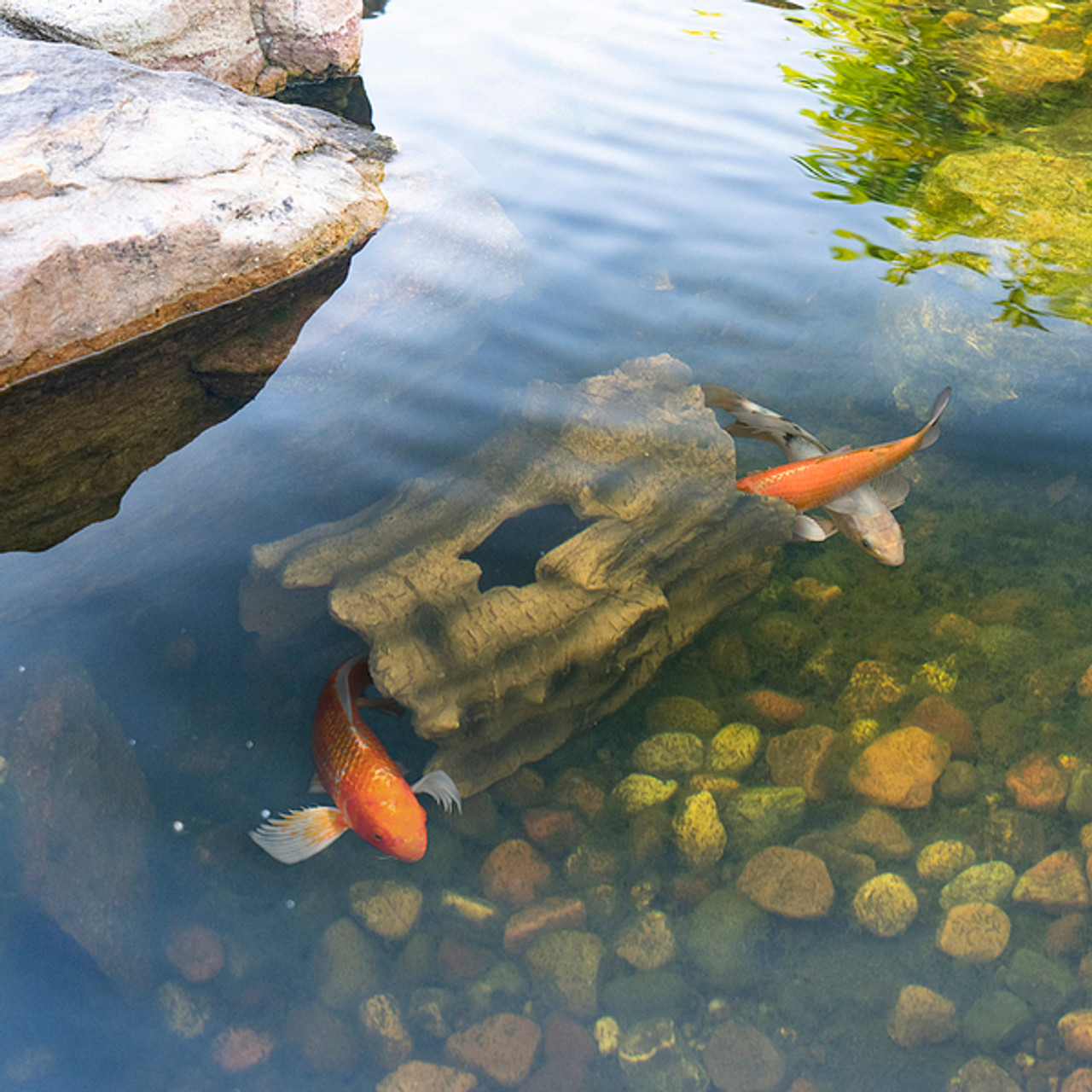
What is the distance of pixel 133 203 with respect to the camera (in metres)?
3.82

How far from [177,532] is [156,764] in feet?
3.04

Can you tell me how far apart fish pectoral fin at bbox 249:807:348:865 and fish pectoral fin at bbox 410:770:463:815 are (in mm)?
263

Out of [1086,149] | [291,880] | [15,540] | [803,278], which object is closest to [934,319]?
[803,278]

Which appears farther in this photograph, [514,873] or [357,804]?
[514,873]

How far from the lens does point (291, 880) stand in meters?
2.52

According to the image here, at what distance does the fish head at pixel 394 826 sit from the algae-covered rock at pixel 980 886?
1.66 metres

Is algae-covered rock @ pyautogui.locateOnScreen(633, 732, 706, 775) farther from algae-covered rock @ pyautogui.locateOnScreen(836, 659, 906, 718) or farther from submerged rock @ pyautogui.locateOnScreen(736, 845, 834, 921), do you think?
algae-covered rock @ pyautogui.locateOnScreen(836, 659, 906, 718)

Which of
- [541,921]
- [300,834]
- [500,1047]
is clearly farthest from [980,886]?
[300,834]

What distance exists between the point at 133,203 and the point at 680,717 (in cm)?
333

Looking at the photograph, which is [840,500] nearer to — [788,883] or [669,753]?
[669,753]

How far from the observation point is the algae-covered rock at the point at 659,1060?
2311mm

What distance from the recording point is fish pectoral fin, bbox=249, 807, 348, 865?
2.51 meters

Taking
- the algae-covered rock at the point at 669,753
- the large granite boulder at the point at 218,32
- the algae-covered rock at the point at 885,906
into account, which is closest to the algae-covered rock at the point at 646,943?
the algae-covered rock at the point at 669,753

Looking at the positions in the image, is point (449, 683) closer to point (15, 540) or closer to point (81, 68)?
point (15, 540)
